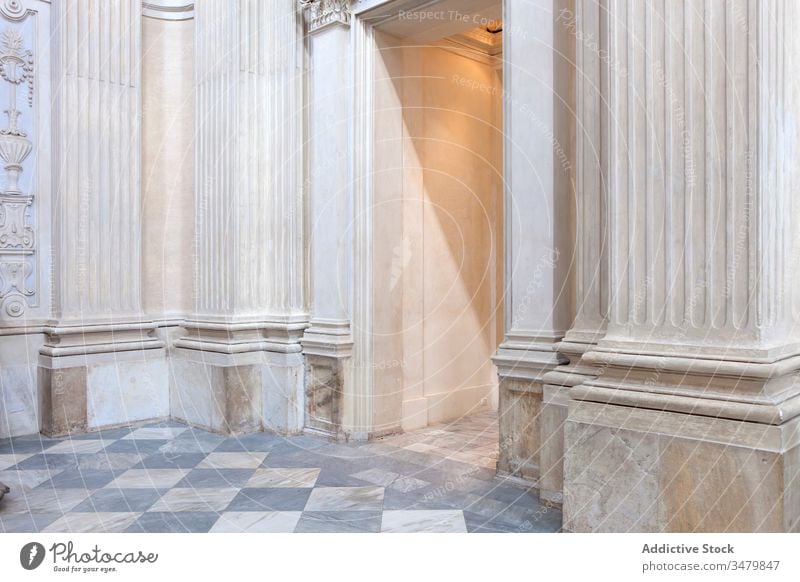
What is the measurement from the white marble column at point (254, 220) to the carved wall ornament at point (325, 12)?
182 millimetres

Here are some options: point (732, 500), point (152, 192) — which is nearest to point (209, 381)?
point (152, 192)

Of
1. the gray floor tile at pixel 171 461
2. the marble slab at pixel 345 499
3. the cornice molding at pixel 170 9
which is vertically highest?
the cornice molding at pixel 170 9

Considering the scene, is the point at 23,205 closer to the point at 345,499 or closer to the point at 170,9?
the point at 170,9

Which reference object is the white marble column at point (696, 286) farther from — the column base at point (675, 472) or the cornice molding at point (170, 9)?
the cornice molding at point (170, 9)

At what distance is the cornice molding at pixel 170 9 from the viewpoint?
296 inches

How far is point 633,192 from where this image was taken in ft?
12.3

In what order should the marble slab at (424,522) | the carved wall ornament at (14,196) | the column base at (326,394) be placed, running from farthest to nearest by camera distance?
1. the carved wall ornament at (14,196)
2. the column base at (326,394)
3. the marble slab at (424,522)

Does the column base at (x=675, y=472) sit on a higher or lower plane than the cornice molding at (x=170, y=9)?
lower

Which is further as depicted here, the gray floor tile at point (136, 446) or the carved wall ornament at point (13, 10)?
the carved wall ornament at point (13, 10)

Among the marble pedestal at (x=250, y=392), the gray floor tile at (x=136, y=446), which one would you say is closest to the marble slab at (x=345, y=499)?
the marble pedestal at (x=250, y=392)

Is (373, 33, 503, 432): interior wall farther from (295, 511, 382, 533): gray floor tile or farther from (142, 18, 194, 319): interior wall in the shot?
(142, 18, 194, 319): interior wall

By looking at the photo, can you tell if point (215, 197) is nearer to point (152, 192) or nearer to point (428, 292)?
point (152, 192)

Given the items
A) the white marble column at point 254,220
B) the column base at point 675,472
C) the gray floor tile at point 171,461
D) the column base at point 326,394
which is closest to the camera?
the column base at point 675,472

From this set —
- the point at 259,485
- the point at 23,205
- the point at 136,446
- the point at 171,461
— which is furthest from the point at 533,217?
the point at 23,205
